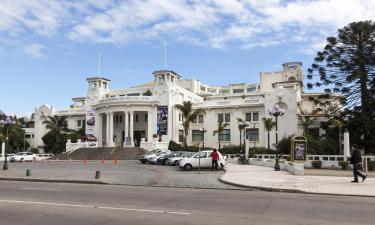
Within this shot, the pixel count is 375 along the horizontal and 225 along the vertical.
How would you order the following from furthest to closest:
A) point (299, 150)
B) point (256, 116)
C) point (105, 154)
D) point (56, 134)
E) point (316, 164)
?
point (56, 134) → point (256, 116) → point (105, 154) → point (316, 164) → point (299, 150)

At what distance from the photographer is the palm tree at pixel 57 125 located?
7919 cm

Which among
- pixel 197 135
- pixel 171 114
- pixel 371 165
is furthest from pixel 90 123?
pixel 371 165

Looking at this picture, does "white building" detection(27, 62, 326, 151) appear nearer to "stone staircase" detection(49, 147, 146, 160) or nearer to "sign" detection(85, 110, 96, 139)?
"sign" detection(85, 110, 96, 139)

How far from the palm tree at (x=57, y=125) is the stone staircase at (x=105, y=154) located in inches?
563

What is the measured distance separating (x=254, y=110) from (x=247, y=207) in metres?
60.4

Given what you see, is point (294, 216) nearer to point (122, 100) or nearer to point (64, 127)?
point (122, 100)

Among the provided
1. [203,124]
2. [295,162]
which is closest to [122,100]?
[203,124]

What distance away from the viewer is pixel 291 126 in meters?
67.1

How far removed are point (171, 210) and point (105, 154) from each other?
52.5 metres

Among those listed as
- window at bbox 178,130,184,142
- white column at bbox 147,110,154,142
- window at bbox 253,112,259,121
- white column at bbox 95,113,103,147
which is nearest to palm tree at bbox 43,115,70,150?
white column at bbox 95,113,103,147

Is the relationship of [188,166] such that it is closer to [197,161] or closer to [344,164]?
[197,161]

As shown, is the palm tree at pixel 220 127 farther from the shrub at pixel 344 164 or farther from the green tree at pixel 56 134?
the shrub at pixel 344 164

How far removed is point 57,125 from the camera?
79.8m

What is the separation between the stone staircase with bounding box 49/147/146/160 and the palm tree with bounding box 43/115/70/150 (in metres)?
14.3
